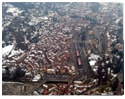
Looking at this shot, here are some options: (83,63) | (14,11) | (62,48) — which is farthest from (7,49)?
(83,63)

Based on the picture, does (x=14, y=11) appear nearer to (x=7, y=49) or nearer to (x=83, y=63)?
(x=7, y=49)

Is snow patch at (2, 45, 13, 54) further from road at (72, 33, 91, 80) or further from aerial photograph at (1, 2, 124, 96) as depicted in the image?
road at (72, 33, 91, 80)

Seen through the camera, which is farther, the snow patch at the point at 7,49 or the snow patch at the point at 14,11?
the snow patch at the point at 14,11

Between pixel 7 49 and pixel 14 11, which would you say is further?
pixel 14 11

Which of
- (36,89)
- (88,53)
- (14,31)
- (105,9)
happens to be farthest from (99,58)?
(14,31)

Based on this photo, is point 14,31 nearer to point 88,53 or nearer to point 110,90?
point 88,53

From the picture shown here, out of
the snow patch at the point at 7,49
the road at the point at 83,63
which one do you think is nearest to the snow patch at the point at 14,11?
the snow patch at the point at 7,49

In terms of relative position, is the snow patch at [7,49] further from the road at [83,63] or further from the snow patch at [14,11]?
the road at [83,63]

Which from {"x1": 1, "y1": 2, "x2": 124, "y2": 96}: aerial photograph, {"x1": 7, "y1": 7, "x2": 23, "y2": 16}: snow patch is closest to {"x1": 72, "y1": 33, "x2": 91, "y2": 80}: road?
{"x1": 1, "y1": 2, "x2": 124, "y2": 96}: aerial photograph

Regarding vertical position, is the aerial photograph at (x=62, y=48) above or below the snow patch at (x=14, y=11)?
below
